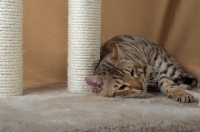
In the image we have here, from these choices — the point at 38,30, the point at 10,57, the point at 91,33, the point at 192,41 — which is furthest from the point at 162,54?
the point at 10,57

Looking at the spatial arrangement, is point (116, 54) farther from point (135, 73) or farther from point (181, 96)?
point (181, 96)

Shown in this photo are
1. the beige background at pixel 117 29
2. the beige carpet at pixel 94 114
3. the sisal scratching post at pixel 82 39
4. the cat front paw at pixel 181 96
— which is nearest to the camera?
the beige carpet at pixel 94 114

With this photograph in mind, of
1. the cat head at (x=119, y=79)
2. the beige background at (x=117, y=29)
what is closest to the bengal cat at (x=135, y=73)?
the cat head at (x=119, y=79)

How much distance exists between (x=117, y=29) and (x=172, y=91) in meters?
0.82

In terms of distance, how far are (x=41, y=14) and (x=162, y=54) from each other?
805 mm

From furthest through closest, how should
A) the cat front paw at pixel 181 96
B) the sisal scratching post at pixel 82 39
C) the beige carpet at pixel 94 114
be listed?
1. the sisal scratching post at pixel 82 39
2. the cat front paw at pixel 181 96
3. the beige carpet at pixel 94 114

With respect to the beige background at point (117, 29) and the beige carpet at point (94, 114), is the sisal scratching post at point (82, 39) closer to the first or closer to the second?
the beige carpet at point (94, 114)

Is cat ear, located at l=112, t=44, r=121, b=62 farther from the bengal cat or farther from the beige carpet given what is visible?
the beige carpet

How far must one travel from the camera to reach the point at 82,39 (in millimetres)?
1658

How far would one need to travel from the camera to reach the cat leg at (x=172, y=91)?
1.48 metres

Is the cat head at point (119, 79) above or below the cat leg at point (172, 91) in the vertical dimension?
above

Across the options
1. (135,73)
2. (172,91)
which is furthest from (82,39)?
(172,91)

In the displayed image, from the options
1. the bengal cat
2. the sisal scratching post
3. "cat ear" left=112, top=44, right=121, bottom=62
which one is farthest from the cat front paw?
the sisal scratching post

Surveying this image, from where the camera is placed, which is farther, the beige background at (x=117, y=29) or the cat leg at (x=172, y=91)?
the beige background at (x=117, y=29)
